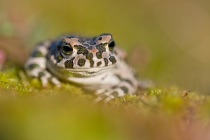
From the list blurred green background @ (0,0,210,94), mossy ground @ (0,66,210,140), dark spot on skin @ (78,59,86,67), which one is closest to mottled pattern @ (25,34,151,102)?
dark spot on skin @ (78,59,86,67)

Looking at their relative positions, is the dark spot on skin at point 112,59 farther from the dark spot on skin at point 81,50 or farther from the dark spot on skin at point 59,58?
the dark spot on skin at point 59,58

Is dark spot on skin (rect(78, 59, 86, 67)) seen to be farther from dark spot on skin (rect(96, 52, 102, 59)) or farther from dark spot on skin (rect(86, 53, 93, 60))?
dark spot on skin (rect(96, 52, 102, 59))

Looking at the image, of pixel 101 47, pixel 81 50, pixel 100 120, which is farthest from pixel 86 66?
pixel 100 120

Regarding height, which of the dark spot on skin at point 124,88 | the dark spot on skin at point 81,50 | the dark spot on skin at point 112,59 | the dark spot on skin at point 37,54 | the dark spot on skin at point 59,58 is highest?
the dark spot on skin at point 37,54

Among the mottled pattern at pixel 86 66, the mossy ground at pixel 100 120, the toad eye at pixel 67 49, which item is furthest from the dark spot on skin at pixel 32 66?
the mossy ground at pixel 100 120

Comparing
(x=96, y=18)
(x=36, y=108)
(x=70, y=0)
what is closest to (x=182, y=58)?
(x=96, y=18)

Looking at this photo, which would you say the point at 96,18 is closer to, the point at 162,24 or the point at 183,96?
the point at 162,24
